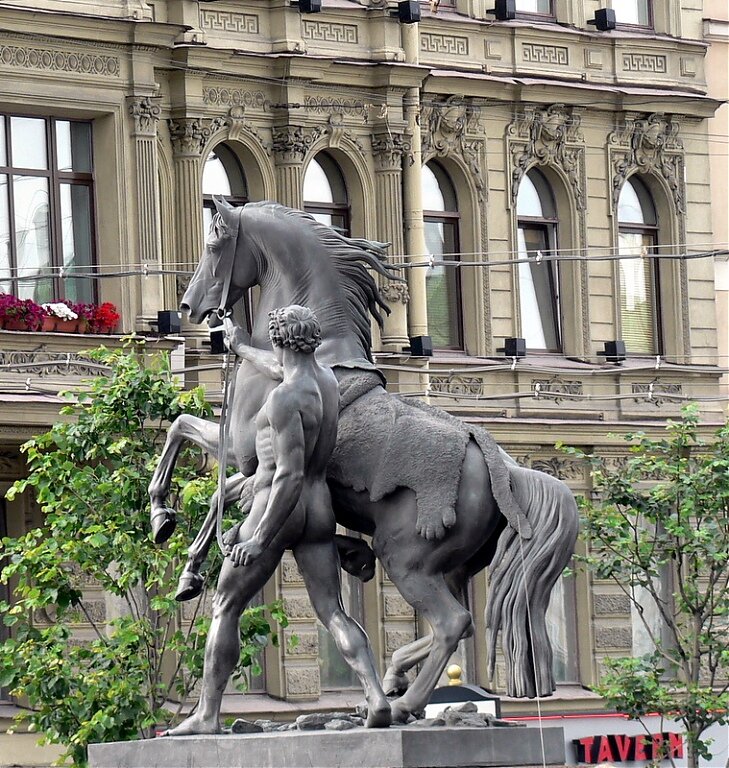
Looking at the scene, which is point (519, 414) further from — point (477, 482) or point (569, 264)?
point (477, 482)

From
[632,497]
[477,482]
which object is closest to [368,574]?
[477,482]

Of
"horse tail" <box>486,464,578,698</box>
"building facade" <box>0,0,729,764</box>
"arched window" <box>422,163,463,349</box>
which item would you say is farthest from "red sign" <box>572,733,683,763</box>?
"horse tail" <box>486,464,578,698</box>

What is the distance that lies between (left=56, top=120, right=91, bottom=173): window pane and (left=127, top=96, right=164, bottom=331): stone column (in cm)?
54

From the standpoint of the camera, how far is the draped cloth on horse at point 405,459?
15031 mm

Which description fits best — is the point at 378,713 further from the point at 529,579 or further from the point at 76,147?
the point at 76,147

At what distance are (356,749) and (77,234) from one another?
19.6 metres

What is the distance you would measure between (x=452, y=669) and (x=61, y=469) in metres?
3.64

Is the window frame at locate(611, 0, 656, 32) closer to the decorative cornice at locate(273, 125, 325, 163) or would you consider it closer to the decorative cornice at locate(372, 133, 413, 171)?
the decorative cornice at locate(372, 133, 413, 171)

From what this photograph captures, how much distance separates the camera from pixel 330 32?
36094 mm

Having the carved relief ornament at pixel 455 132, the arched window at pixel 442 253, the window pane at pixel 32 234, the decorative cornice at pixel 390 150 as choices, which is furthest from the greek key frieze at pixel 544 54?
the window pane at pixel 32 234

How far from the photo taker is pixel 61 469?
2491 cm

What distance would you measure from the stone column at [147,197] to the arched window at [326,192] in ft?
10.6

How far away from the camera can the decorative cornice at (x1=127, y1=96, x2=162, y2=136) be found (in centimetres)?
3325

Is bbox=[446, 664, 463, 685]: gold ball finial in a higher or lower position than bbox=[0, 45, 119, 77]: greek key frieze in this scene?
lower
